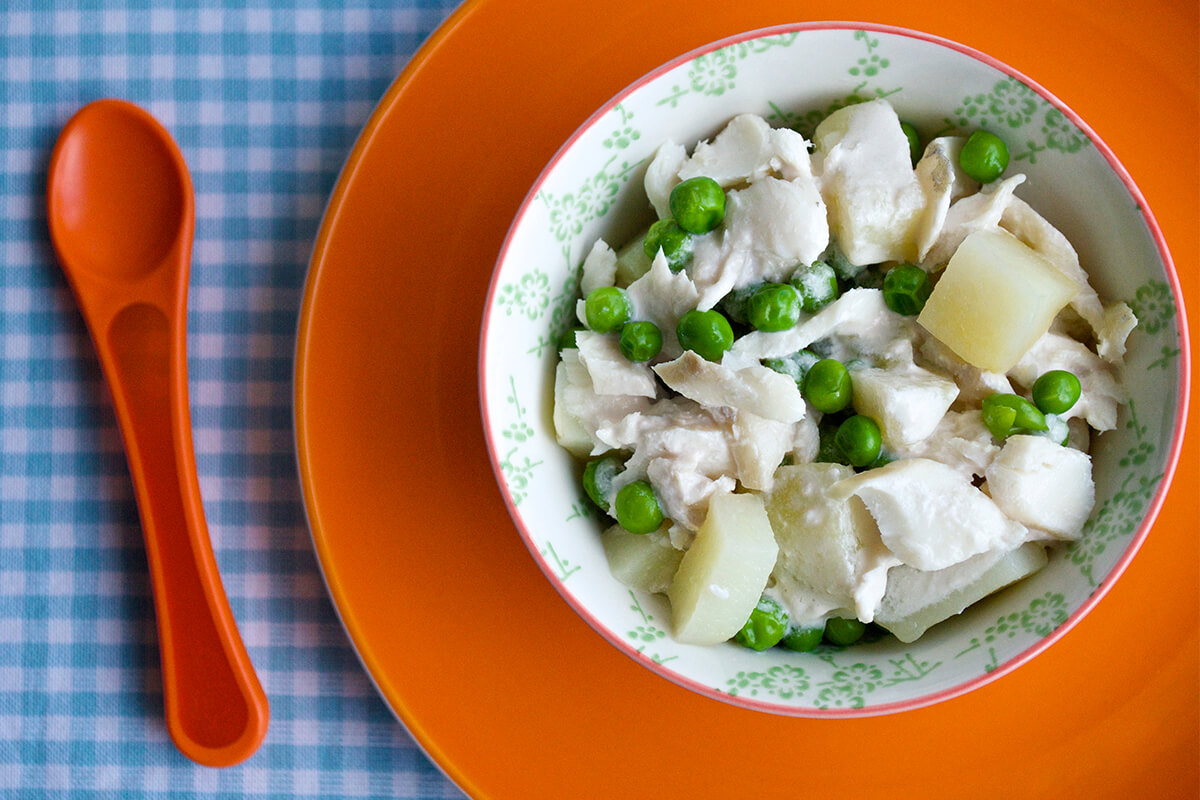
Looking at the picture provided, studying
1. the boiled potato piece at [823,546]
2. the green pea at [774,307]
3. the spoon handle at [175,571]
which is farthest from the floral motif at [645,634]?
the spoon handle at [175,571]

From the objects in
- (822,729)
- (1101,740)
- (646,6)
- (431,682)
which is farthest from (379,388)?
(1101,740)

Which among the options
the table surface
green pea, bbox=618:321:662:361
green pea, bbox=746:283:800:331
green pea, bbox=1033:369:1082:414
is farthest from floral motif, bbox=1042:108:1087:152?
the table surface

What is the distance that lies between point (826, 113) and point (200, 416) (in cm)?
163

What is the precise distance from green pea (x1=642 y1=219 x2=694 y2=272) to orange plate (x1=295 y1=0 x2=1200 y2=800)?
1.35 ft

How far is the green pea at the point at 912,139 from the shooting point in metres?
1.91

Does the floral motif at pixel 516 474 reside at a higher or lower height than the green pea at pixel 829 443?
lower

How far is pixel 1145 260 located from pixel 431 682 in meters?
1.70

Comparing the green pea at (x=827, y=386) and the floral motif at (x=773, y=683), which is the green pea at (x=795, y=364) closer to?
the green pea at (x=827, y=386)

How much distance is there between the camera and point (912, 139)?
192 centimetres

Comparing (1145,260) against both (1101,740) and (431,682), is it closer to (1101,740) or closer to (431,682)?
(1101,740)

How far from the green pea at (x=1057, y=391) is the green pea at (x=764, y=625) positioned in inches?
24.8

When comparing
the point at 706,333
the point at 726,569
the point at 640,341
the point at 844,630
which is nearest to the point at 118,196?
the point at 640,341

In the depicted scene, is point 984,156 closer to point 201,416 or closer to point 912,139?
point 912,139

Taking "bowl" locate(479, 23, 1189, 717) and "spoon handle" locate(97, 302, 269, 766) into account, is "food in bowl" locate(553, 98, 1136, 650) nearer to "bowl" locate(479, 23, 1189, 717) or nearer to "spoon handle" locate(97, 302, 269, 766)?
"bowl" locate(479, 23, 1189, 717)
